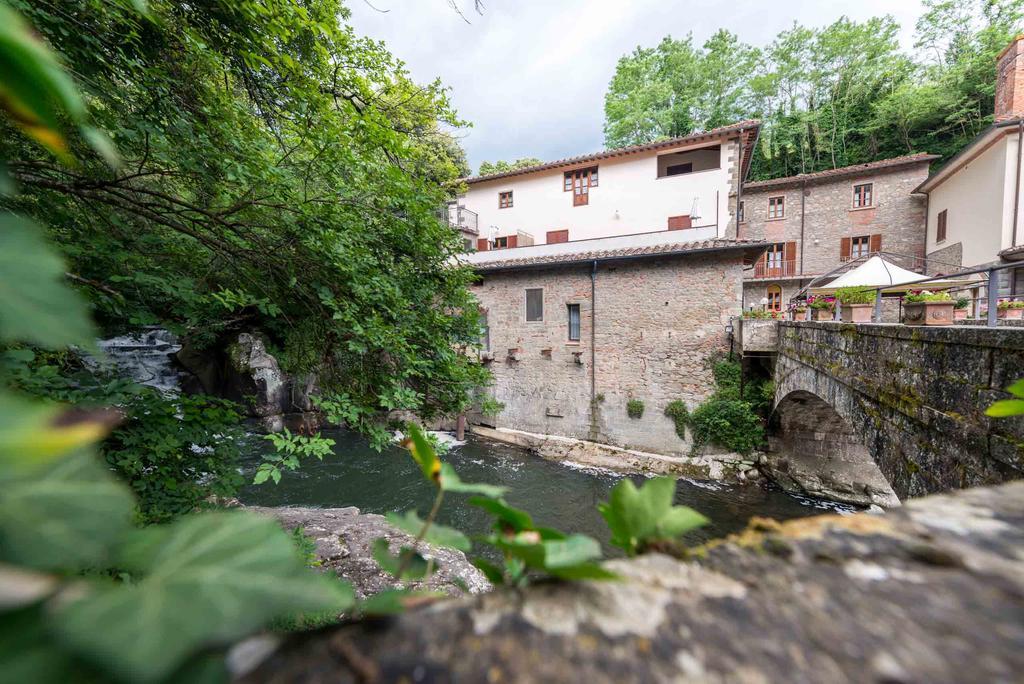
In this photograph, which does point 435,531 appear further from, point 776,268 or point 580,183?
point 776,268

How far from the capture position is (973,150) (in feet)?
43.1

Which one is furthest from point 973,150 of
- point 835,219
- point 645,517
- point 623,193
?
point 645,517

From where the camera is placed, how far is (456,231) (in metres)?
4.27

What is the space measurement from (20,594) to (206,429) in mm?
3417

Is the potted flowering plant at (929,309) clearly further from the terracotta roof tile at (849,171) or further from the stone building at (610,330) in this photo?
the terracotta roof tile at (849,171)

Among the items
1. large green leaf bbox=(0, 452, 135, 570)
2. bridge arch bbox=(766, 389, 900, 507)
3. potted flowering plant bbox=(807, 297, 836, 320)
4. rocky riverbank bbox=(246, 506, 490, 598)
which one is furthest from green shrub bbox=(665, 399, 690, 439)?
large green leaf bbox=(0, 452, 135, 570)

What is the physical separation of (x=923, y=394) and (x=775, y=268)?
18914 millimetres

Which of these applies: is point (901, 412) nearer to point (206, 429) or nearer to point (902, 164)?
point (206, 429)

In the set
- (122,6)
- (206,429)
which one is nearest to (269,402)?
(206,429)

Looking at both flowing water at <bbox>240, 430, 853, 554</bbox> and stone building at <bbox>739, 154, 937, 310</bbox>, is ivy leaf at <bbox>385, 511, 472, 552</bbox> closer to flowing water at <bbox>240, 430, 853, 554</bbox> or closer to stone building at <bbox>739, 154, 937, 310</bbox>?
flowing water at <bbox>240, 430, 853, 554</bbox>

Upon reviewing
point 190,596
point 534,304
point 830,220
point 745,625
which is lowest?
point 745,625

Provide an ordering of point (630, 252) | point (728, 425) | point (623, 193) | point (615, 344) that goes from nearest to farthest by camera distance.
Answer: point (728, 425)
point (630, 252)
point (615, 344)
point (623, 193)

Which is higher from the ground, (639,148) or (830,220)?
(639,148)

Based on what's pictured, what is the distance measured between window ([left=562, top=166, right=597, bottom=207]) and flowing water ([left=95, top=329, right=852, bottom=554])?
1028cm
